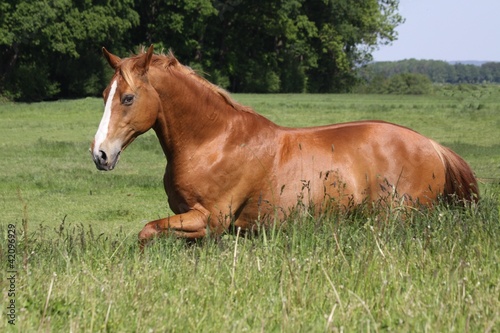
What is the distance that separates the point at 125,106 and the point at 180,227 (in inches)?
42.2

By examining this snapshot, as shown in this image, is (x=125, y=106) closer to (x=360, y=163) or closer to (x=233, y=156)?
(x=233, y=156)

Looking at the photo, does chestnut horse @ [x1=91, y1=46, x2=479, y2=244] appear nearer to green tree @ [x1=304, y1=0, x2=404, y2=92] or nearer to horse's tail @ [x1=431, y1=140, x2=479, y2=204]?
horse's tail @ [x1=431, y1=140, x2=479, y2=204]

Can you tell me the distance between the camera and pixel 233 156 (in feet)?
25.3

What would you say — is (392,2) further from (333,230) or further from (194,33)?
(333,230)

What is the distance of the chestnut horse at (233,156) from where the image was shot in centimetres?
731

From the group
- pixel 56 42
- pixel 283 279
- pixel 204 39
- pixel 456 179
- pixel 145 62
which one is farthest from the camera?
Answer: pixel 204 39

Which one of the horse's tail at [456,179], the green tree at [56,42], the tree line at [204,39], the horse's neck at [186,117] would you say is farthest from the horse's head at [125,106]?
the green tree at [56,42]

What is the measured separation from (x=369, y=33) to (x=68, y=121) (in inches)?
1911

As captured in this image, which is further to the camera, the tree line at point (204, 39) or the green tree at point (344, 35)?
the green tree at point (344, 35)

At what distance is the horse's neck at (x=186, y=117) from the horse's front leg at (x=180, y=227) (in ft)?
2.06

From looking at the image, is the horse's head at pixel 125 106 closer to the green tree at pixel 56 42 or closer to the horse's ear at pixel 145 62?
the horse's ear at pixel 145 62

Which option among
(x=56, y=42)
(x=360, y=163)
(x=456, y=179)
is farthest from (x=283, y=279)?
(x=56, y=42)

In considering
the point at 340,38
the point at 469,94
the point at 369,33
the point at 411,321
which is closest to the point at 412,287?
the point at 411,321

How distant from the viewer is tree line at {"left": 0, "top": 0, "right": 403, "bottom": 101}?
45969mm
